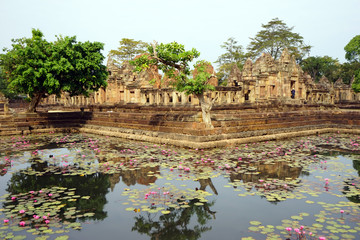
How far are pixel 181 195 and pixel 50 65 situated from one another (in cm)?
1430

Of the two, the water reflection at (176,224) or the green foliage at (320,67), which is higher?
the green foliage at (320,67)

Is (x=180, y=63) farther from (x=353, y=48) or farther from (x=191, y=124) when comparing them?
(x=353, y=48)

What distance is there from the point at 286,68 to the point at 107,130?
13784 mm

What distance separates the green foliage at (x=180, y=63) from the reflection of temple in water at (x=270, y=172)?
14.3ft

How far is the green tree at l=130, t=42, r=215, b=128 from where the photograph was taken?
38.7ft

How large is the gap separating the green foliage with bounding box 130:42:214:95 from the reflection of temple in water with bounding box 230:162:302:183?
14.3 ft

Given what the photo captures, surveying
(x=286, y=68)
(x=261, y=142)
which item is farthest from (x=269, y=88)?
(x=261, y=142)

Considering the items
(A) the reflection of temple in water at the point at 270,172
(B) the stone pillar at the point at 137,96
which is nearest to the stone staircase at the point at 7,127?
(B) the stone pillar at the point at 137,96

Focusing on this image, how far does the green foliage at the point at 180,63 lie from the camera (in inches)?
464

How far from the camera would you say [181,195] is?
5.98 meters

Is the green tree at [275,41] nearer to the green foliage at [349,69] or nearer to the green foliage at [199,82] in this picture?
the green foliage at [349,69]

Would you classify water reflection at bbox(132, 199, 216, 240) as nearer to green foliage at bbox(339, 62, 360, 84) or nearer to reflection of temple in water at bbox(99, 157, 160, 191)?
reflection of temple in water at bbox(99, 157, 160, 191)

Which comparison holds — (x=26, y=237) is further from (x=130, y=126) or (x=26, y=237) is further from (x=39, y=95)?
(x=39, y=95)

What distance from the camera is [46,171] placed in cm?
806
